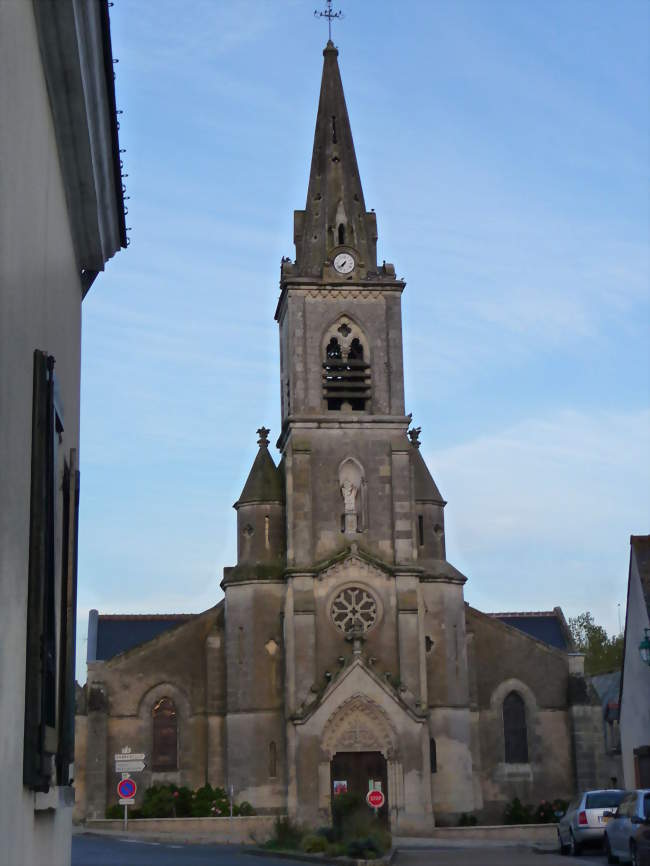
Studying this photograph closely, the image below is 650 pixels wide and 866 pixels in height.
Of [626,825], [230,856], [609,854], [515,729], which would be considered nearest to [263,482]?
[515,729]

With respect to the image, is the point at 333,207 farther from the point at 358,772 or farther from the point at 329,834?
the point at 329,834

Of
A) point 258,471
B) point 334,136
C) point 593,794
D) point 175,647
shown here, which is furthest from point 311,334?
point 593,794

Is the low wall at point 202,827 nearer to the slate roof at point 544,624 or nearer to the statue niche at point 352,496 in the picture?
the statue niche at point 352,496

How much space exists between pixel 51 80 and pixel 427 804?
37848 millimetres

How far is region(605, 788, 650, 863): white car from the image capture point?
22.6 m

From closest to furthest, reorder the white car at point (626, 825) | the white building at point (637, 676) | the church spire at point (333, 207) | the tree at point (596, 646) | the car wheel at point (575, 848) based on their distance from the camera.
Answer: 1. the white car at point (626, 825)
2. the car wheel at point (575, 848)
3. the white building at point (637, 676)
4. the church spire at point (333, 207)
5. the tree at point (596, 646)

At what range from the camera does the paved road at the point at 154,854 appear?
2516 centimetres

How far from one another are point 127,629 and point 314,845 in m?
32.7

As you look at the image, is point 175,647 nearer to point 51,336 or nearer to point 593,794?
point 593,794

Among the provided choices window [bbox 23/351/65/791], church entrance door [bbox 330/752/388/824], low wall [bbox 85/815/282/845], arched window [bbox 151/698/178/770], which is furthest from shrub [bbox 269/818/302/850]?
window [bbox 23/351/65/791]

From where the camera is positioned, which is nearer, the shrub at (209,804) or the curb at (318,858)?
the curb at (318,858)

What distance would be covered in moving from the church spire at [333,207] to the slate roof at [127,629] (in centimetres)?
1967

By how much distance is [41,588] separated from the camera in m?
6.27

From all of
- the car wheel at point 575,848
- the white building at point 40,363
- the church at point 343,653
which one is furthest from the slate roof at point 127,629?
the white building at point 40,363
